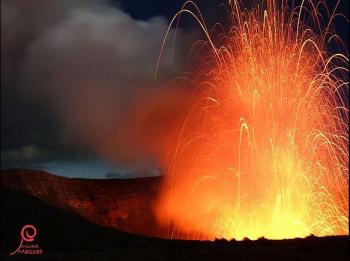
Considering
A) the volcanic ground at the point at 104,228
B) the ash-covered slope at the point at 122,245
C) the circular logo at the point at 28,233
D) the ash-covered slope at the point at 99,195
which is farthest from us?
the ash-covered slope at the point at 99,195

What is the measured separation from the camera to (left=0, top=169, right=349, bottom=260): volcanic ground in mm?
33062

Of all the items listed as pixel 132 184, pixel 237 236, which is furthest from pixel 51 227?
pixel 132 184

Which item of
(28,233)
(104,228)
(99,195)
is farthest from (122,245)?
(99,195)

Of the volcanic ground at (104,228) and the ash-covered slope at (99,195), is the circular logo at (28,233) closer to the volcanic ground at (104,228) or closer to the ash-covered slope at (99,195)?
the volcanic ground at (104,228)

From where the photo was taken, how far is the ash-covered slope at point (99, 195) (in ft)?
235

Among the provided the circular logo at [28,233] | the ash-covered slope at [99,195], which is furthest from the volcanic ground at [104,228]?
the circular logo at [28,233]

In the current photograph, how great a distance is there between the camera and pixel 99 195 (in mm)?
80562

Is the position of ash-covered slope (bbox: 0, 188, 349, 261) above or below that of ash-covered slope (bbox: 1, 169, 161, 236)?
below

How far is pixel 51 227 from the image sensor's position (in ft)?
166

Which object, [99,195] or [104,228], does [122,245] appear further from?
[99,195]

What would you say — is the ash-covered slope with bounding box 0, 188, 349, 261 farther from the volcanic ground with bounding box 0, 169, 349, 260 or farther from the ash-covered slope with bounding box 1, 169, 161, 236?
the ash-covered slope with bounding box 1, 169, 161, 236

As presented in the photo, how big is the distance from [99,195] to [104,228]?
3120cm

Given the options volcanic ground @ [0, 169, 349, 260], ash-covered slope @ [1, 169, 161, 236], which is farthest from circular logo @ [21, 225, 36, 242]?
ash-covered slope @ [1, 169, 161, 236]

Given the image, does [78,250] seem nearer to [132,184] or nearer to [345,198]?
[345,198]
